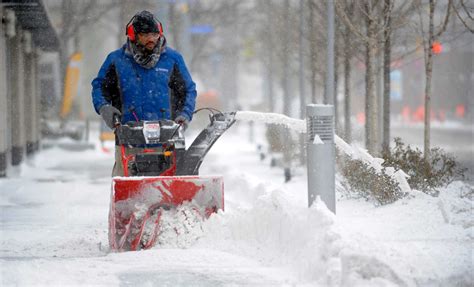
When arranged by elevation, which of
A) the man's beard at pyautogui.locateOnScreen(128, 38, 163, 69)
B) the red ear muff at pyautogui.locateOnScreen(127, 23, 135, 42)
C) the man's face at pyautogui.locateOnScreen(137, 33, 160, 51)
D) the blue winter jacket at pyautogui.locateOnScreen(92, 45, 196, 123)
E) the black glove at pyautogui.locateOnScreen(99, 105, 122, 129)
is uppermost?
the red ear muff at pyautogui.locateOnScreen(127, 23, 135, 42)

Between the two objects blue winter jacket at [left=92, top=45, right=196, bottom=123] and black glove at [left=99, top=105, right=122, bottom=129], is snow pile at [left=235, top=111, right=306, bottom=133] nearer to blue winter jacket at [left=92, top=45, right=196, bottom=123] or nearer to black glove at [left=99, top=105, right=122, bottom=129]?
blue winter jacket at [left=92, top=45, right=196, bottom=123]

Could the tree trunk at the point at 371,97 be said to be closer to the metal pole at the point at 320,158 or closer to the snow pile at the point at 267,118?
the snow pile at the point at 267,118

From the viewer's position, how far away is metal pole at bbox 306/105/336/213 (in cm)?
650

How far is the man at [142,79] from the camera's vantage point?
290 inches

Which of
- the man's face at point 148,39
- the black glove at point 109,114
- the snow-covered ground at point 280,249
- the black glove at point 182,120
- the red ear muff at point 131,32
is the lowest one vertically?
the snow-covered ground at point 280,249

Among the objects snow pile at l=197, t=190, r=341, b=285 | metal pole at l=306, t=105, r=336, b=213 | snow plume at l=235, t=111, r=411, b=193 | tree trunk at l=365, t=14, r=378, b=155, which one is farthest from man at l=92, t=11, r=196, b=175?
tree trunk at l=365, t=14, r=378, b=155

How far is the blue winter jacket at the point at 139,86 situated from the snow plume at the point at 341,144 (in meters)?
0.66

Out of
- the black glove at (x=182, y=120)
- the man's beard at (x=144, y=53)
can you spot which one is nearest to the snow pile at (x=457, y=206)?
the black glove at (x=182, y=120)

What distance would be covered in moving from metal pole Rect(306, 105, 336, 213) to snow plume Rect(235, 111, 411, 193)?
1426 mm

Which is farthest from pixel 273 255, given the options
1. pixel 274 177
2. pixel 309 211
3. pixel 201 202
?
pixel 274 177

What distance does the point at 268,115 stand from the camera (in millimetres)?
8234

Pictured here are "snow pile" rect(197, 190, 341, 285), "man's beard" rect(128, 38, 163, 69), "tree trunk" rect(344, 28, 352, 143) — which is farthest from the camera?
"tree trunk" rect(344, 28, 352, 143)

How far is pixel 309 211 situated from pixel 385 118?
25.1 ft

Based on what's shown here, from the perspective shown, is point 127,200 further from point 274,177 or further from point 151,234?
point 274,177
